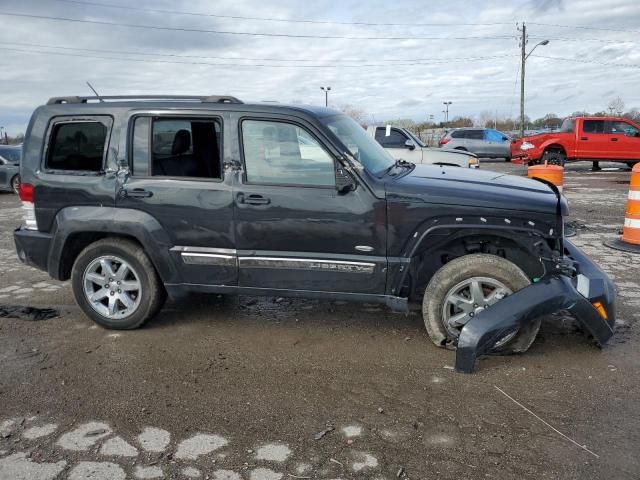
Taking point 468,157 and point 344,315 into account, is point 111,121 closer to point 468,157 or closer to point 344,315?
point 344,315

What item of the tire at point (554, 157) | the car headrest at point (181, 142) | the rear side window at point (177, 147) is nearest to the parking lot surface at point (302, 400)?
the rear side window at point (177, 147)

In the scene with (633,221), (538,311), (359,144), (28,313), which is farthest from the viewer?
(633,221)

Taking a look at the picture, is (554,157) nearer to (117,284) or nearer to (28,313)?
(117,284)

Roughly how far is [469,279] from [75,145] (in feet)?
11.3

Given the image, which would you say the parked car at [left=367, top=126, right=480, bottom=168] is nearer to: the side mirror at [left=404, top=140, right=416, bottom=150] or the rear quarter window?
the side mirror at [left=404, top=140, right=416, bottom=150]

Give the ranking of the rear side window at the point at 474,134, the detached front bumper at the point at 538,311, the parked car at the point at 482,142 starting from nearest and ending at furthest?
the detached front bumper at the point at 538,311 < the parked car at the point at 482,142 < the rear side window at the point at 474,134

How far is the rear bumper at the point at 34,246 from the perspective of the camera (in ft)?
15.6

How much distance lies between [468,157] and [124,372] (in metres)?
9.35

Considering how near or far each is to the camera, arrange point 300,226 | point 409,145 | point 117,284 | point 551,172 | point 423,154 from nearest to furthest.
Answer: point 300,226, point 117,284, point 551,172, point 423,154, point 409,145

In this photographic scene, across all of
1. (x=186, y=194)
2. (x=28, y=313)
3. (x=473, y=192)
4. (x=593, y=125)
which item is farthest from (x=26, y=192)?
(x=593, y=125)

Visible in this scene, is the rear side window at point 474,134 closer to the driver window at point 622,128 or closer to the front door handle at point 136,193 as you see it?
the driver window at point 622,128

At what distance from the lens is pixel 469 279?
4.12 metres

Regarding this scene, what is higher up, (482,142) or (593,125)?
(593,125)

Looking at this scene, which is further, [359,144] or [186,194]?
[359,144]
